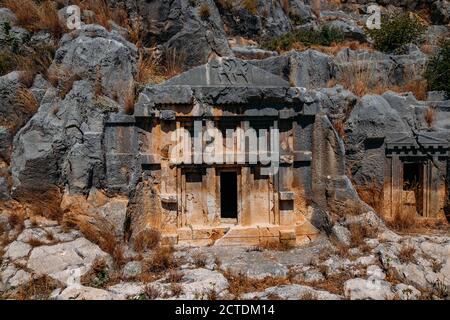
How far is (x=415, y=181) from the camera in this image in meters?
8.01

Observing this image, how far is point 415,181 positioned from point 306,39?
6524 millimetres

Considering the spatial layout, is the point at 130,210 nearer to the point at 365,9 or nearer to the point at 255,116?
the point at 255,116

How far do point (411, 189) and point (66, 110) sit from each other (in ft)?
24.6

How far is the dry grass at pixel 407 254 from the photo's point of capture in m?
5.92

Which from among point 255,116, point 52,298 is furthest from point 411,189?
point 52,298

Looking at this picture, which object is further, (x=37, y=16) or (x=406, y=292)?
(x=37, y=16)

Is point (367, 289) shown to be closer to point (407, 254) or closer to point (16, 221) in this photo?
point (407, 254)

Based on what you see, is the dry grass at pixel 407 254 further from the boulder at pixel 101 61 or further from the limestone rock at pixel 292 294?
the boulder at pixel 101 61

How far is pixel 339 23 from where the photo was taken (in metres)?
15.0

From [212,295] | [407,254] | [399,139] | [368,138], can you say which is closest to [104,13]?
[368,138]

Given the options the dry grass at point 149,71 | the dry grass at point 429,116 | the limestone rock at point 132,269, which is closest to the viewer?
the limestone rock at point 132,269

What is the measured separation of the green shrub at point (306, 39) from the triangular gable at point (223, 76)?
534 cm

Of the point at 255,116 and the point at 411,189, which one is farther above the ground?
the point at 255,116

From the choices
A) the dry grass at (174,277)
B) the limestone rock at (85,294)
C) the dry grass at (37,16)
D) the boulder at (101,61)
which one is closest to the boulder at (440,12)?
the boulder at (101,61)
